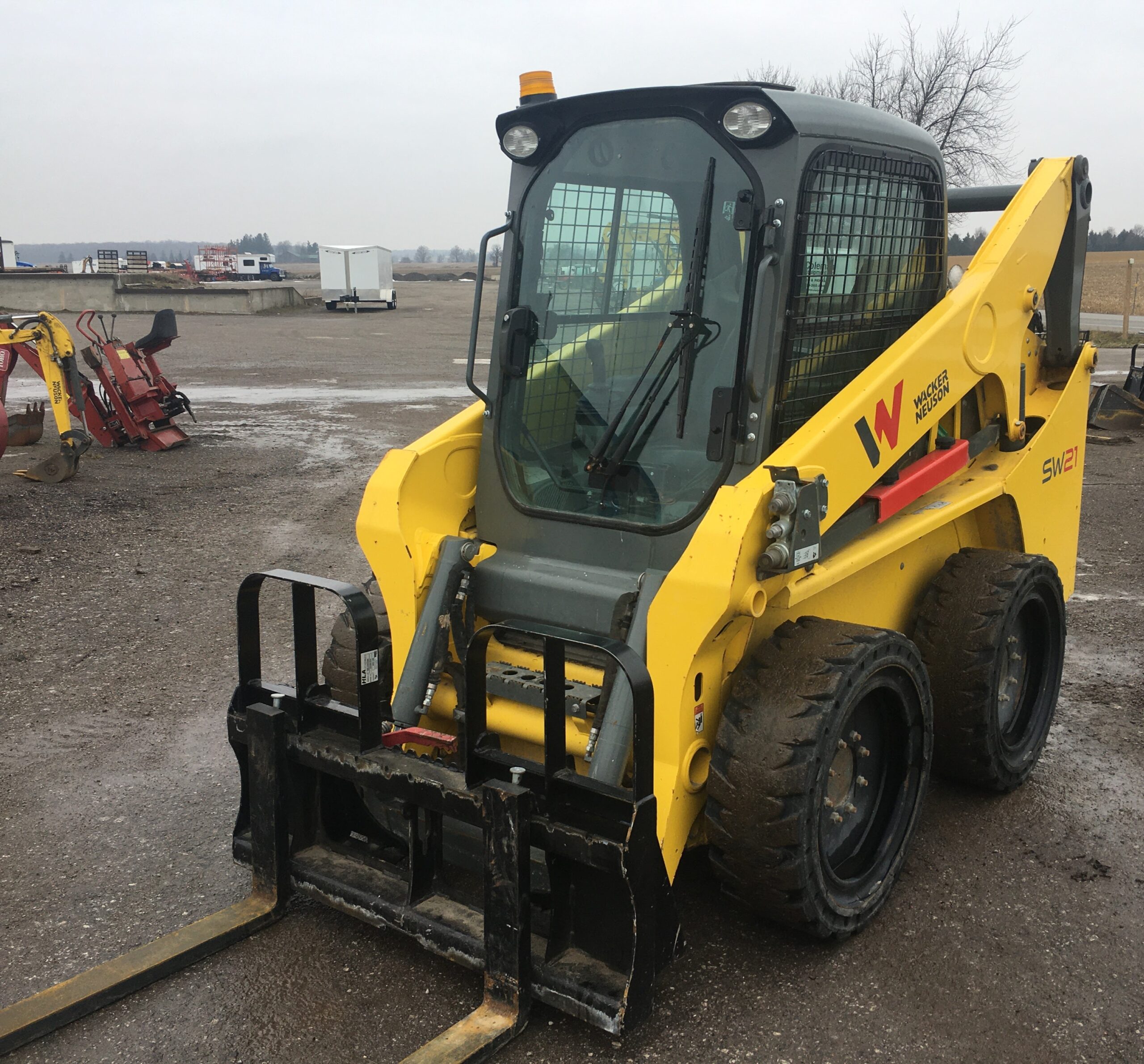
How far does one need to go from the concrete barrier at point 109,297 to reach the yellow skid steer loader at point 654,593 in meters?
34.2

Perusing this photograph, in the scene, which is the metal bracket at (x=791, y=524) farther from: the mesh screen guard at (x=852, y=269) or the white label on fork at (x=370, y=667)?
the white label on fork at (x=370, y=667)

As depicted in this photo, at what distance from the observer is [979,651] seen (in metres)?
4.03

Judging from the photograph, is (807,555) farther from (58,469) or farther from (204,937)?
(58,469)

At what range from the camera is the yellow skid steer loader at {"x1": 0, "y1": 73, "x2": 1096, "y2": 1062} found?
2.94 metres

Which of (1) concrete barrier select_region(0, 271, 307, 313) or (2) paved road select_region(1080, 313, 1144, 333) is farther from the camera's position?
(1) concrete barrier select_region(0, 271, 307, 313)

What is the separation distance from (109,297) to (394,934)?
36.1 meters

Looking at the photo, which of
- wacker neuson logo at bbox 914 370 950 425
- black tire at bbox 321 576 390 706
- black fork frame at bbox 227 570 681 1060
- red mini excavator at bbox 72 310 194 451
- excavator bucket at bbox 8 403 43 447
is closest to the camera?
black fork frame at bbox 227 570 681 1060

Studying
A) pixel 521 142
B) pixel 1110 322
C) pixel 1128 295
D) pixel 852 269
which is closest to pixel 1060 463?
pixel 852 269

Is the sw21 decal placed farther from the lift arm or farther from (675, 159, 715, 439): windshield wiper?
the lift arm

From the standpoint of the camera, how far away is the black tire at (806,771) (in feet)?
9.80

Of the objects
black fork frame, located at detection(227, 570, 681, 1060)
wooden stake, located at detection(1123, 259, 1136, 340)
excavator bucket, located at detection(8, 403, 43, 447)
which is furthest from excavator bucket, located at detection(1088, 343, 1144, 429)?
excavator bucket, located at detection(8, 403, 43, 447)

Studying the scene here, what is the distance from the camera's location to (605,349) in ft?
11.9

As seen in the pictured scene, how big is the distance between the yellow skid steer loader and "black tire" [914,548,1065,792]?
13mm

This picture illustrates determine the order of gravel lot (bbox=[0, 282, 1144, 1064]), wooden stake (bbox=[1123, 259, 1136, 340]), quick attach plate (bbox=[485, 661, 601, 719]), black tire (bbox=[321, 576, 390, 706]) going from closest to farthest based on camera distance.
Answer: gravel lot (bbox=[0, 282, 1144, 1064])
quick attach plate (bbox=[485, 661, 601, 719])
black tire (bbox=[321, 576, 390, 706])
wooden stake (bbox=[1123, 259, 1136, 340])
